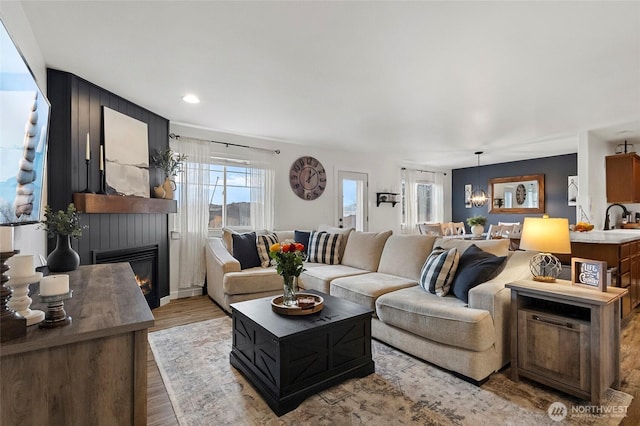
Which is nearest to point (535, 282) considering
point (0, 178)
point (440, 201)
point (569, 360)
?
point (569, 360)

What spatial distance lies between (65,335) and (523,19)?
107 inches

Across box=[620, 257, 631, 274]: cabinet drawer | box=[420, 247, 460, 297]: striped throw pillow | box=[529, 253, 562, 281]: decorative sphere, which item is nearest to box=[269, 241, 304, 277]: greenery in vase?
box=[420, 247, 460, 297]: striped throw pillow

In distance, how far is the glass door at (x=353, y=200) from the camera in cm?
598

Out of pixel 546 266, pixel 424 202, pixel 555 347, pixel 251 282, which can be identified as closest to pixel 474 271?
pixel 546 266

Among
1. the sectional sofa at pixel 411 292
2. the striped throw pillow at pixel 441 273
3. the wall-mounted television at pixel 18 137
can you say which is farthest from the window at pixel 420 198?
the wall-mounted television at pixel 18 137

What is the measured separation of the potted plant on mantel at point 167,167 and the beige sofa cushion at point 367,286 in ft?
7.57

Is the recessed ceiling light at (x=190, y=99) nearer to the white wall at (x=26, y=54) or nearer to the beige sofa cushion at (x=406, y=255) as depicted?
the white wall at (x=26, y=54)

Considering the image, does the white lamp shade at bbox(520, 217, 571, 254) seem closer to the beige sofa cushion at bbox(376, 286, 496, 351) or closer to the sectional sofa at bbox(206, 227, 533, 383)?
the sectional sofa at bbox(206, 227, 533, 383)

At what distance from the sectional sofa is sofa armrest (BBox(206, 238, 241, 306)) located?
0.01 meters

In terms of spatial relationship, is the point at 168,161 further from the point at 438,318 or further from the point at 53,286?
the point at 438,318

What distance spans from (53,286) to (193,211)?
3.32 metres

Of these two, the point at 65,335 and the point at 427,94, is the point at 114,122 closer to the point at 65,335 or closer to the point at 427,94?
the point at 65,335

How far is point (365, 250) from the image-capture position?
3.89m

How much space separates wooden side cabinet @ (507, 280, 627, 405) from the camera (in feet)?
5.94
